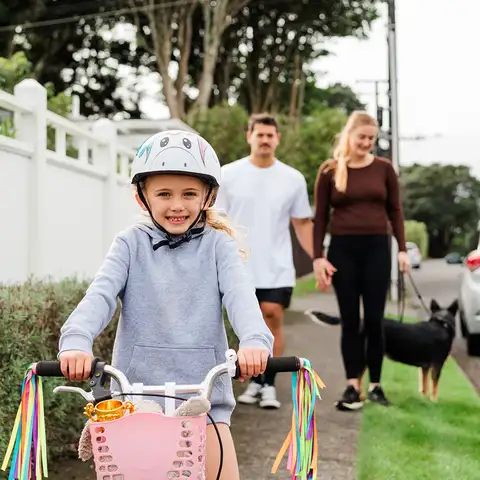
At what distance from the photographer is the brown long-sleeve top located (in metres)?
6.27

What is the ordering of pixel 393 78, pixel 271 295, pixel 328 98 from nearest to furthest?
pixel 271 295
pixel 393 78
pixel 328 98

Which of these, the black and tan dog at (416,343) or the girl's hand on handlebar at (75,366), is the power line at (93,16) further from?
the girl's hand on handlebar at (75,366)

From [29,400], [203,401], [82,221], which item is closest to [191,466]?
[203,401]

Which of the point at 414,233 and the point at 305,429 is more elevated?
the point at 414,233

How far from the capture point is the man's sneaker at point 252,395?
262 inches

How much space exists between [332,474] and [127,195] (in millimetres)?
6535

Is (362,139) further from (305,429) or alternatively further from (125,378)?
(125,378)

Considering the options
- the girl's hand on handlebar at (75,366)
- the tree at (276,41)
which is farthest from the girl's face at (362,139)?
the tree at (276,41)

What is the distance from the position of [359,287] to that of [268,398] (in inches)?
42.1

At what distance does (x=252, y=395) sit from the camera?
22.1 feet

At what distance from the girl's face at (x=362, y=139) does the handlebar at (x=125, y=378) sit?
13.1ft

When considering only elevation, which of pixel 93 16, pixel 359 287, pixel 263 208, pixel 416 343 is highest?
pixel 93 16

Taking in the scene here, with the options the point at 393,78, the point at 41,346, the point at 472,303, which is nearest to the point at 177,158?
the point at 41,346

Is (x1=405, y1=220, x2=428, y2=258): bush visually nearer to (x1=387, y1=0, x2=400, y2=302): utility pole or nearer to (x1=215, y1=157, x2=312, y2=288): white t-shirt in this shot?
(x1=387, y1=0, x2=400, y2=302): utility pole
